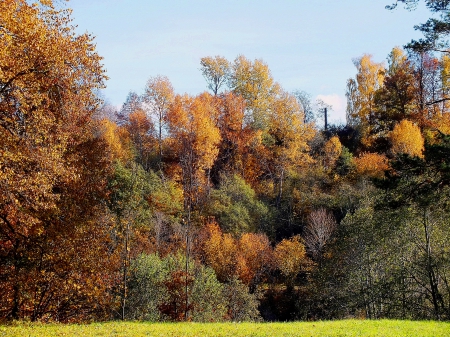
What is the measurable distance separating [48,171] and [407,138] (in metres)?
37.7

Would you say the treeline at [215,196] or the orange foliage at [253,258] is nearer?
the treeline at [215,196]

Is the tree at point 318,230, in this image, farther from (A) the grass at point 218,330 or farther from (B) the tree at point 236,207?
(A) the grass at point 218,330

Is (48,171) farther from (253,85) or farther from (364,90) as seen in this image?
(364,90)

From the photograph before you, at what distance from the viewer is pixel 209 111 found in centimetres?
4959

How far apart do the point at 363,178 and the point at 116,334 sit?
35008 millimetres

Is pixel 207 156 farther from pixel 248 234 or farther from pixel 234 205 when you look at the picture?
pixel 248 234

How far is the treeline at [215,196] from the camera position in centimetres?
1180

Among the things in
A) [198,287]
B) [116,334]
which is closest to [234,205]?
[198,287]

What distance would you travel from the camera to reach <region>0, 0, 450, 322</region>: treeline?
11797 millimetres

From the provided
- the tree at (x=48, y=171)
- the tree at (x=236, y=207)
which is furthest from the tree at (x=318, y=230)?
the tree at (x=48, y=171)

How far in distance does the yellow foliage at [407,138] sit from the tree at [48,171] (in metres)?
32.8

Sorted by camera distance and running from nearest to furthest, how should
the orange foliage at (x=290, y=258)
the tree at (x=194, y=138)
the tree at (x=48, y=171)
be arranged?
the tree at (x=48, y=171) < the orange foliage at (x=290, y=258) < the tree at (x=194, y=138)

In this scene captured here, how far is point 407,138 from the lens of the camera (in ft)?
136

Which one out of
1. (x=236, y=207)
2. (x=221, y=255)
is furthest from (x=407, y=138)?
(x=221, y=255)
